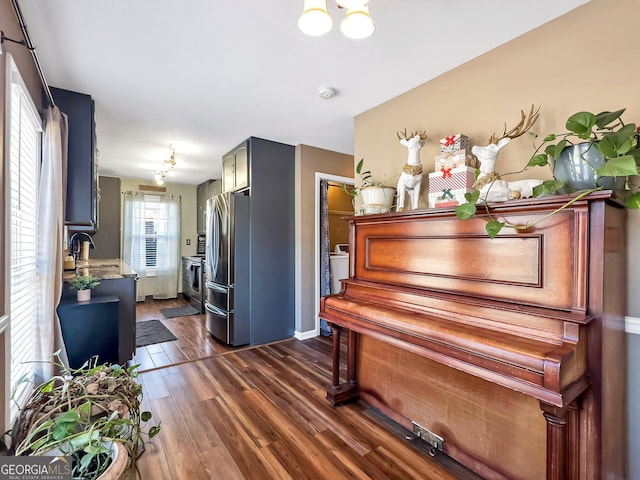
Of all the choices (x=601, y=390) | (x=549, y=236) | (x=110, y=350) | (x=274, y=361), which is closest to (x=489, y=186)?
(x=549, y=236)

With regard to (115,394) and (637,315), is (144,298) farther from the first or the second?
(637,315)

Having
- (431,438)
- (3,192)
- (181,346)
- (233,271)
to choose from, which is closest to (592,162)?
(431,438)

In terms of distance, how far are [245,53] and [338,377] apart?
2383 millimetres

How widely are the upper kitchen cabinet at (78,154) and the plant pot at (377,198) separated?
2296mm

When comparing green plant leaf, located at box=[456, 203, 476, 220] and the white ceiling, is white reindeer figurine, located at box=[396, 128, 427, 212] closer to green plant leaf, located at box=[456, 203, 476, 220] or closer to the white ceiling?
the white ceiling

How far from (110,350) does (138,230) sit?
4054 mm

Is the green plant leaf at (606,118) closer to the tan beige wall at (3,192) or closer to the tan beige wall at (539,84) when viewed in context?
the tan beige wall at (539,84)

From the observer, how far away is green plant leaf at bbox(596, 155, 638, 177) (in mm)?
1061

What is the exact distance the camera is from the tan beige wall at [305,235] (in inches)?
153

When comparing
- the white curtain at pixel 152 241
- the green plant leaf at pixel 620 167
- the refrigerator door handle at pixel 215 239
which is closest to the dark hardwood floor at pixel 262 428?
the refrigerator door handle at pixel 215 239

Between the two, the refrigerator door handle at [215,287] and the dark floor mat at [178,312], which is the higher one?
the refrigerator door handle at [215,287]

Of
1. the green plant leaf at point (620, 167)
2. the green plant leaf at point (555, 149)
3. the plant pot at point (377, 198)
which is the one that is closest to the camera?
the green plant leaf at point (620, 167)

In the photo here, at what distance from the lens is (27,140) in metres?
2.00

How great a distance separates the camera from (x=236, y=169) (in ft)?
13.0
